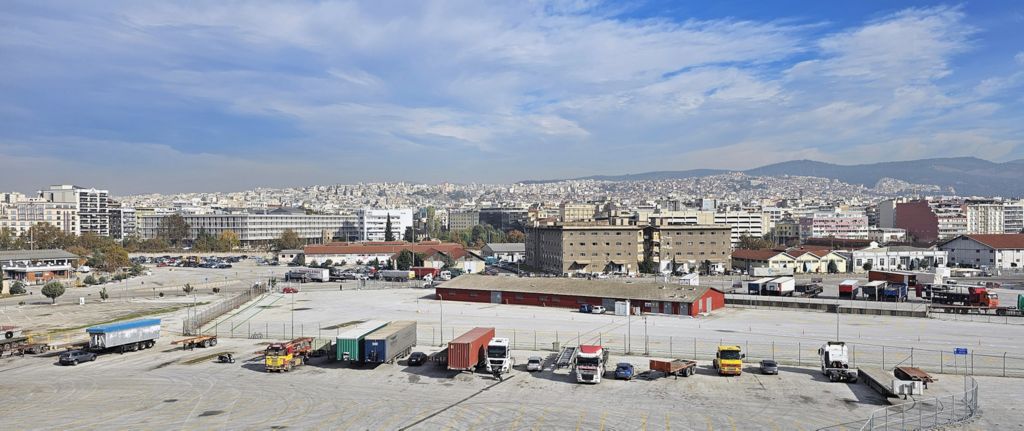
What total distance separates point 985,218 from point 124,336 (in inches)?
7039

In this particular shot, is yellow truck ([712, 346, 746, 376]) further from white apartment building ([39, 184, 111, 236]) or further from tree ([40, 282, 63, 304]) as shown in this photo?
white apartment building ([39, 184, 111, 236])

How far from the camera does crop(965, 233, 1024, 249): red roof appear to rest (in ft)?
315

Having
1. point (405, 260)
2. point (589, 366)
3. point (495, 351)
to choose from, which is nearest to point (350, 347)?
point (495, 351)

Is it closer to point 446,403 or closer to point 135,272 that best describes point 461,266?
point 135,272

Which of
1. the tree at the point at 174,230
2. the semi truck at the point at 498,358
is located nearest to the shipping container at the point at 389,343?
the semi truck at the point at 498,358

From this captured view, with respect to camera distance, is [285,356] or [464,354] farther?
[285,356]

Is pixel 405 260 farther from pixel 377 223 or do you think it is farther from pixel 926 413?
pixel 377 223

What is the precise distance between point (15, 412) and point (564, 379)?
63.1 feet

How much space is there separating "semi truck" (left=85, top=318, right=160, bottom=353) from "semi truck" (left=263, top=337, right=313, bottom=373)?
8.21 metres

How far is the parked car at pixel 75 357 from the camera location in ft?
110

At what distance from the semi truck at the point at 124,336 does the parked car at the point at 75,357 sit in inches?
34.0

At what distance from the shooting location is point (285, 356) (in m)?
A: 31.4

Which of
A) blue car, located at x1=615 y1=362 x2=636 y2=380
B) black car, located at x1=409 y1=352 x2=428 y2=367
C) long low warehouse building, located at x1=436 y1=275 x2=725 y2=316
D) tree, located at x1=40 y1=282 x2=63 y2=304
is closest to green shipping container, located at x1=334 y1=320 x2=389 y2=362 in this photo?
black car, located at x1=409 y1=352 x2=428 y2=367

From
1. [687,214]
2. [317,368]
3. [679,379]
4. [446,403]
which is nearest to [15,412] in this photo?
[317,368]
